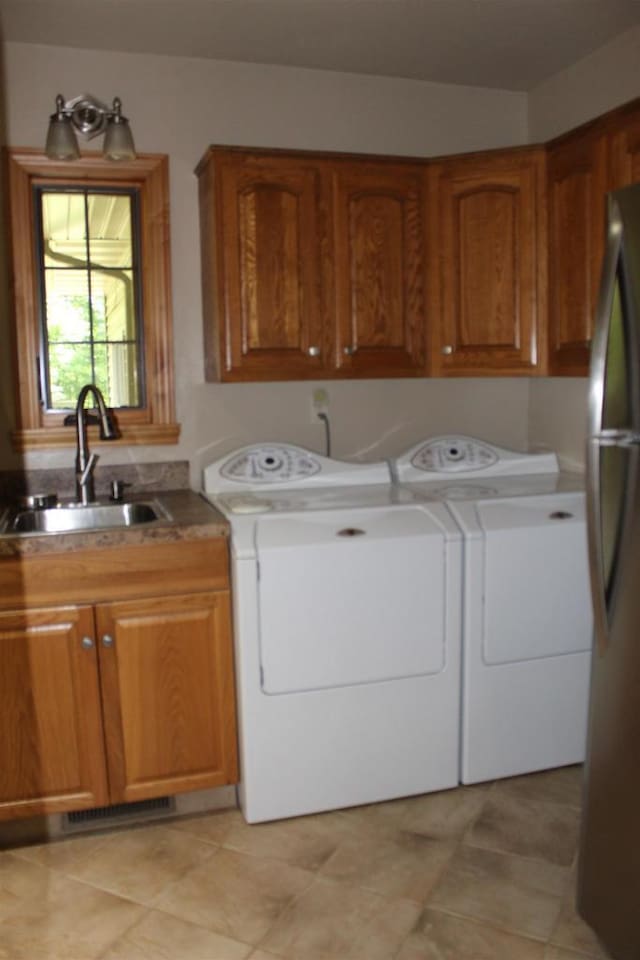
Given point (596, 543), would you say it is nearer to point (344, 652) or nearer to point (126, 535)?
point (344, 652)

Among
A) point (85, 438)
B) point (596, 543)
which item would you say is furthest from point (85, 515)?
point (596, 543)

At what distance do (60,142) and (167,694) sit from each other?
1700 mm

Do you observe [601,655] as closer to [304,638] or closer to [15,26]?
[304,638]

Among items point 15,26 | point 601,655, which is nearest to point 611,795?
point 601,655

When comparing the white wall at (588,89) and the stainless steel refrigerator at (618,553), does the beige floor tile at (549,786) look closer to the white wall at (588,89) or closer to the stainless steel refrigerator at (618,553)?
the stainless steel refrigerator at (618,553)

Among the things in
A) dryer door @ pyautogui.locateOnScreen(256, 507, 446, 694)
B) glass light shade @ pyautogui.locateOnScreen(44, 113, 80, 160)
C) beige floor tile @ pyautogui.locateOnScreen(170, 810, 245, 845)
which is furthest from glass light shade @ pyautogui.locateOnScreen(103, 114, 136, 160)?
beige floor tile @ pyautogui.locateOnScreen(170, 810, 245, 845)

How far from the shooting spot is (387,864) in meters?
2.32

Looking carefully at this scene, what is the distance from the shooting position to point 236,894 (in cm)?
221

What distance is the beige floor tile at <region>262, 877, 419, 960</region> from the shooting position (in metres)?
1.99

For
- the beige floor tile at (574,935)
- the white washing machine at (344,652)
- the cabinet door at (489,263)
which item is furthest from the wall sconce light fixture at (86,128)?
the beige floor tile at (574,935)

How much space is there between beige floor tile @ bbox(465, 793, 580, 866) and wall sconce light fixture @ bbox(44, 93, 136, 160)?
7.59 feet

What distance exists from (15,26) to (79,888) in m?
2.56

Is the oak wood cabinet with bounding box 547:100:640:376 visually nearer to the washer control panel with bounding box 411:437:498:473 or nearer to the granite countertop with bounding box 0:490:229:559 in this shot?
the washer control panel with bounding box 411:437:498:473

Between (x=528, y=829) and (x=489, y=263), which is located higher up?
(x=489, y=263)
